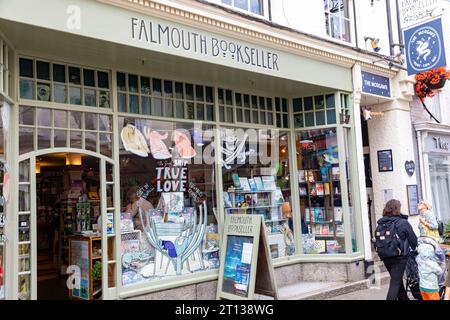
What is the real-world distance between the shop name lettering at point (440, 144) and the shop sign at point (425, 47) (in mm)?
2707

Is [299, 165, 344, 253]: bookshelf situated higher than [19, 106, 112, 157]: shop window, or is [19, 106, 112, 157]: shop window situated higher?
[19, 106, 112, 157]: shop window

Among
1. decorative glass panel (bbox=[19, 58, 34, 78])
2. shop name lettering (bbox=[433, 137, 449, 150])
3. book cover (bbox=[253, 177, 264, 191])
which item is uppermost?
decorative glass panel (bbox=[19, 58, 34, 78])

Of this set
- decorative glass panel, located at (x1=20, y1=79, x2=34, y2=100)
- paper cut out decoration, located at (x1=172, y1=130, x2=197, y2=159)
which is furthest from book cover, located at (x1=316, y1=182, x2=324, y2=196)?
decorative glass panel, located at (x1=20, y1=79, x2=34, y2=100)

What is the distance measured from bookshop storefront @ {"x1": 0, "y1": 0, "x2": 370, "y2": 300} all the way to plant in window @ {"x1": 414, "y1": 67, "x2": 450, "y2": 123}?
8.23 ft

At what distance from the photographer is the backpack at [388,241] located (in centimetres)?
591

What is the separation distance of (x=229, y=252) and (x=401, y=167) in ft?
15.1

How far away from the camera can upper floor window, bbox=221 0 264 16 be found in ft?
23.5

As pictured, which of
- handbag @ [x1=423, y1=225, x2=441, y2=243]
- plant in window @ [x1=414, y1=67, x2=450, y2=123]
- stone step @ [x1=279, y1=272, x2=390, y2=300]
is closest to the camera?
handbag @ [x1=423, y1=225, x2=441, y2=243]

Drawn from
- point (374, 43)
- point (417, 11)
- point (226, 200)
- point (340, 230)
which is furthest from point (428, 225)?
point (417, 11)

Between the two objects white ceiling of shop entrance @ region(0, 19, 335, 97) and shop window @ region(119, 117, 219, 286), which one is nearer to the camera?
white ceiling of shop entrance @ region(0, 19, 335, 97)

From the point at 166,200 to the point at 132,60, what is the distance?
7.09ft

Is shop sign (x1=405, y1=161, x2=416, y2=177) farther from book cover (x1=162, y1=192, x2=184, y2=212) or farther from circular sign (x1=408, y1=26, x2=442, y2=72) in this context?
book cover (x1=162, y1=192, x2=184, y2=212)

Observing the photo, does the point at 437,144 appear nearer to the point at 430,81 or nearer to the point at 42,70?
the point at 430,81

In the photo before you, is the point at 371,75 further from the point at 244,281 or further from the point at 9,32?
the point at 9,32
